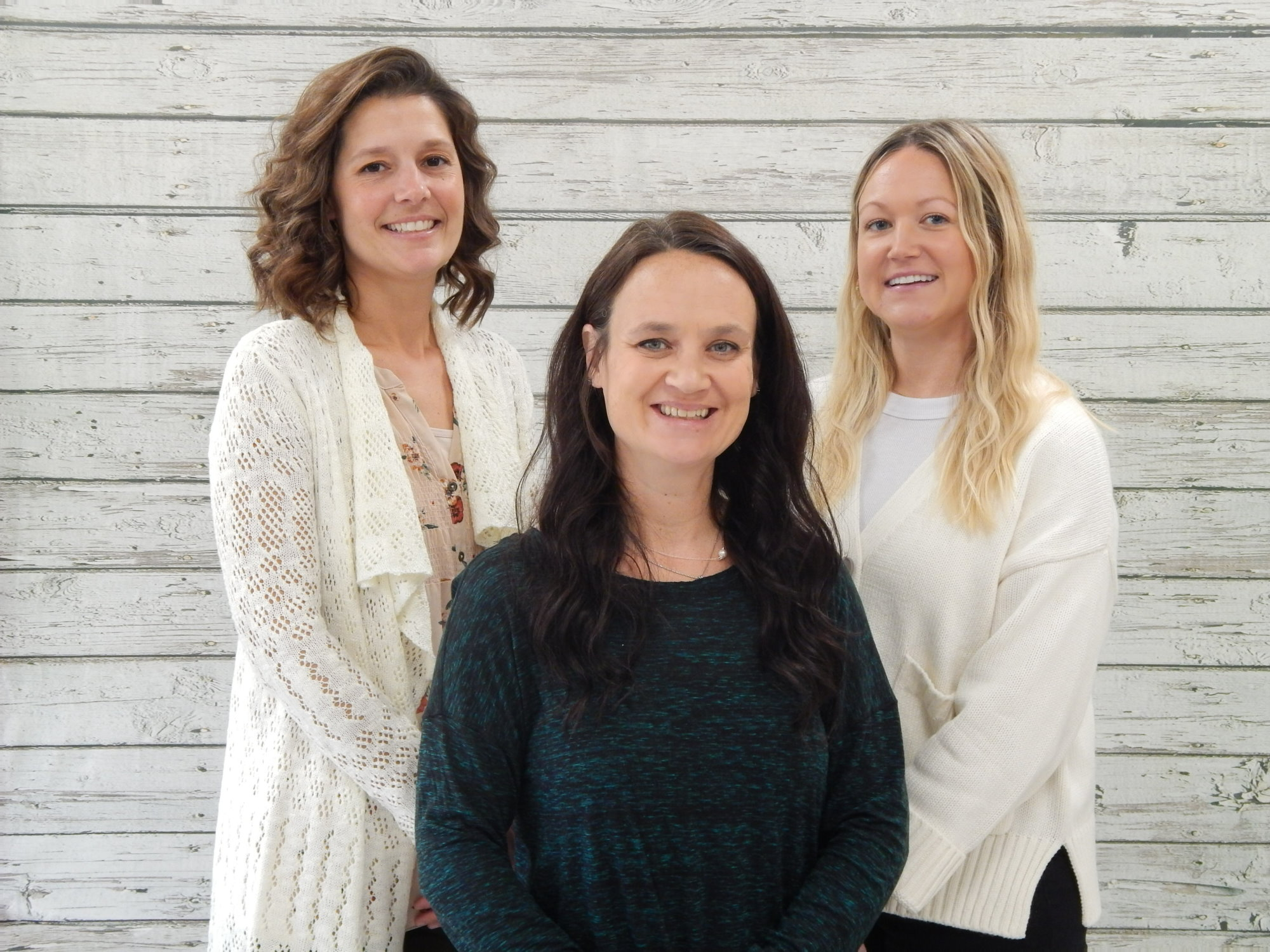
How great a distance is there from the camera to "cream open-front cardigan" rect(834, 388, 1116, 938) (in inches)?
54.7

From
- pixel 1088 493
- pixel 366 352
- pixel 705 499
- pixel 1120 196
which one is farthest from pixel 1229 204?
pixel 366 352

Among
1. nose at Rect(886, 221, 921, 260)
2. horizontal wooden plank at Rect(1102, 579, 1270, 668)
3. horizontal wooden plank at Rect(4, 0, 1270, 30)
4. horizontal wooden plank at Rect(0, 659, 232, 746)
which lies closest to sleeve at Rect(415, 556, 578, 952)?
nose at Rect(886, 221, 921, 260)

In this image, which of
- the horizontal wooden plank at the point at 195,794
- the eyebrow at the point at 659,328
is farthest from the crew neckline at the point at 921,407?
the horizontal wooden plank at the point at 195,794

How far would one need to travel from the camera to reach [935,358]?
163cm

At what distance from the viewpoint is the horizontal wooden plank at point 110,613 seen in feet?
7.49

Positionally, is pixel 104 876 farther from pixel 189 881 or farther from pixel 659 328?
pixel 659 328

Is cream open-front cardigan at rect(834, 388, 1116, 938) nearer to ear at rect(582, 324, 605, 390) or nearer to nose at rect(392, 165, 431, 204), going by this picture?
ear at rect(582, 324, 605, 390)

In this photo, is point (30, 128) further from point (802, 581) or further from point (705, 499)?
point (802, 581)

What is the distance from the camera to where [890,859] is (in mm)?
1216

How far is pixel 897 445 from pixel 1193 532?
1.05 metres

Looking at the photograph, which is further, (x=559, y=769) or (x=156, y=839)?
(x=156, y=839)

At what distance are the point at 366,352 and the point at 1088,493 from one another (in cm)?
96

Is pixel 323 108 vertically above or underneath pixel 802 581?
above

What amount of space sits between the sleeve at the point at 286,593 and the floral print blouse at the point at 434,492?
152 millimetres
